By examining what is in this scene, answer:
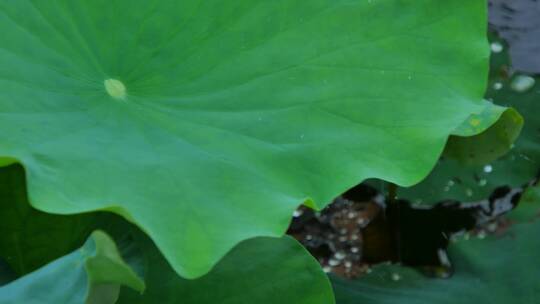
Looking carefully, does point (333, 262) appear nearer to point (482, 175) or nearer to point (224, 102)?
point (482, 175)

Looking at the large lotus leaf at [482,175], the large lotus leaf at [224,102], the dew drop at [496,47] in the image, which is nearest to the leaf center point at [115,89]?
the large lotus leaf at [224,102]

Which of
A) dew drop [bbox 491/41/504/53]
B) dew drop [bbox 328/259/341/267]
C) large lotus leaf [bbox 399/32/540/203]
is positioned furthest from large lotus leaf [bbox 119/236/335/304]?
dew drop [bbox 491/41/504/53]

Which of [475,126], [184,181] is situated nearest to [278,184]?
[184,181]

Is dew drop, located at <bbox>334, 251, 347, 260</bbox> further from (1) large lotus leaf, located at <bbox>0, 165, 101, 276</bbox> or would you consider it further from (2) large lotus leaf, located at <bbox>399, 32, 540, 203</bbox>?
(1) large lotus leaf, located at <bbox>0, 165, 101, 276</bbox>

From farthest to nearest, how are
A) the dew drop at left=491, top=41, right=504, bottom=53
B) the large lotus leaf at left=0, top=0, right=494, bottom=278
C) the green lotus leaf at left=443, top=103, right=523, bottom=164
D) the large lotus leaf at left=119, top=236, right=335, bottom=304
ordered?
the dew drop at left=491, top=41, right=504, bottom=53
the green lotus leaf at left=443, top=103, right=523, bottom=164
the large lotus leaf at left=119, top=236, right=335, bottom=304
the large lotus leaf at left=0, top=0, right=494, bottom=278

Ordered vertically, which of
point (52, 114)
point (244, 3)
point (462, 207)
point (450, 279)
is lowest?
point (450, 279)

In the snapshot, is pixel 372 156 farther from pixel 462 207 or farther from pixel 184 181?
pixel 462 207

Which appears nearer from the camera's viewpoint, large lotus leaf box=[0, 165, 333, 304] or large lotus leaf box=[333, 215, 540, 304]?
large lotus leaf box=[0, 165, 333, 304]
